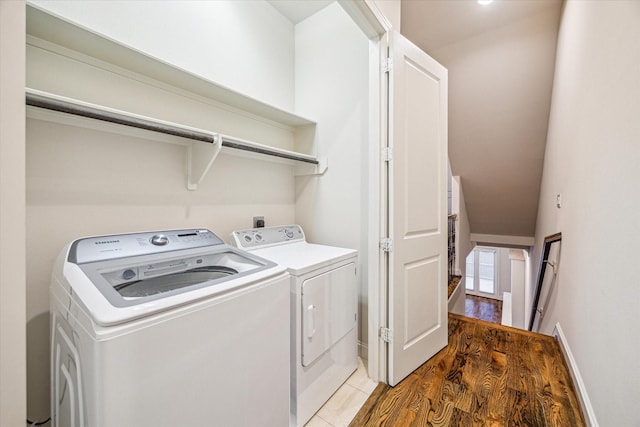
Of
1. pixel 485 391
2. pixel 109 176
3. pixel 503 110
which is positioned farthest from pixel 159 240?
pixel 503 110

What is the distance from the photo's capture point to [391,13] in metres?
1.79

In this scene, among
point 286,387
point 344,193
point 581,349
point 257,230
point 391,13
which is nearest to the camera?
point 286,387

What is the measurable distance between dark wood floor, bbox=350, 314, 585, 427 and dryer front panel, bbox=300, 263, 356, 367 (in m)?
0.44

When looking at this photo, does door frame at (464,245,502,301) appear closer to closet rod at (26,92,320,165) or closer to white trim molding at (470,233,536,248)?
white trim molding at (470,233,536,248)

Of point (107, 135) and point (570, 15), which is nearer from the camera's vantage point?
point (107, 135)

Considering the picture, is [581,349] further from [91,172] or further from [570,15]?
[91,172]

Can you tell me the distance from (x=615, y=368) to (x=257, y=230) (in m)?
1.99

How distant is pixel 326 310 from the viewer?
1.58 m

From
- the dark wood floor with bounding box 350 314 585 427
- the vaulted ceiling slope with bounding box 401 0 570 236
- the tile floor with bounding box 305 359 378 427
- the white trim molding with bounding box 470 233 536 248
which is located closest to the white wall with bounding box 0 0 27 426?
the tile floor with bounding box 305 359 378 427

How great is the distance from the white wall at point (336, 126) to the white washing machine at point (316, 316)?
12.8 inches

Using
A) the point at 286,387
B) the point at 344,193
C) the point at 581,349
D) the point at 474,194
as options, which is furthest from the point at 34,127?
the point at 474,194

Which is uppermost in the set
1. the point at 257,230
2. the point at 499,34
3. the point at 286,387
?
the point at 499,34

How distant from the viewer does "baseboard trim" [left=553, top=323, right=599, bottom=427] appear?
133cm

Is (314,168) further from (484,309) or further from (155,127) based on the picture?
(484,309)
